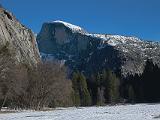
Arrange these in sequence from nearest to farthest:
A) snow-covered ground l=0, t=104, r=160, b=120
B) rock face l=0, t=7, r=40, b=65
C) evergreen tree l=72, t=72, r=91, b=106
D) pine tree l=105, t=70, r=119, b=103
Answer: snow-covered ground l=0, t=104, r=160, b=120 < evergreen tree l=72, t=72, r=91, b=106 < rock face l=0, t=7, r=40, b=65 < pine tree l=105, t=70, r=119, b=103

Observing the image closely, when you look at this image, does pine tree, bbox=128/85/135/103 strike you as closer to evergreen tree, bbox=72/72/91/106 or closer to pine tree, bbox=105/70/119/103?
pine tree, bbox=105/70/119/103

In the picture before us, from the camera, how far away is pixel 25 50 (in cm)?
15825

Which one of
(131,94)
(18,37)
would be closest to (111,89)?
(131,94)

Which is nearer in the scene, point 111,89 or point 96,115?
point 96,115

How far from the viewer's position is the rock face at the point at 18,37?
470 ft

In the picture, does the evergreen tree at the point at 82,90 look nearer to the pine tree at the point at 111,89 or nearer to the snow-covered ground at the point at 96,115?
the pine tree at the point at 111,89

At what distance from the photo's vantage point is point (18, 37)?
15550cm

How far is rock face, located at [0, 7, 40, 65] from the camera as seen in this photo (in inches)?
5635

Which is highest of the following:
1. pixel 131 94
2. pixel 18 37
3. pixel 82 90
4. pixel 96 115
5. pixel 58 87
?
pixel 18 37

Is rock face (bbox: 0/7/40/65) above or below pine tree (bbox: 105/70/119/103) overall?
above

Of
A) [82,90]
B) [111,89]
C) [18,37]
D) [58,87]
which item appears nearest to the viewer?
[58,87]

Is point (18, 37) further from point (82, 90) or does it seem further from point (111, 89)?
point (111, 89)

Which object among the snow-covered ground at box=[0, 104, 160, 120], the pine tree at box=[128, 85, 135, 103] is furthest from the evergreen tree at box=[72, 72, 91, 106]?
the snow-covered ground at box=[0, 104, 160, 120]

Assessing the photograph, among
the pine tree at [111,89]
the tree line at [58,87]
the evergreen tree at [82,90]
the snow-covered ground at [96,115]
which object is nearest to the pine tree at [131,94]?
the tree line at [58,87]
